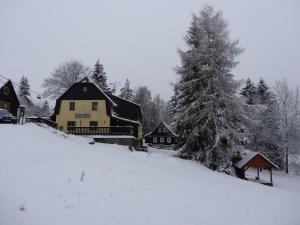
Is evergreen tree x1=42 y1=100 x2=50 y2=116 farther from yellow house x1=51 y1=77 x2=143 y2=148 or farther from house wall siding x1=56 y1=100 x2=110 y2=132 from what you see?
yellow house x1=51 y1=77 x2=143 y2=148

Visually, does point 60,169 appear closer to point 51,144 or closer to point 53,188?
point 53,188

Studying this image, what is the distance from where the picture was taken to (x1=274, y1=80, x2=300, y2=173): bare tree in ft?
130

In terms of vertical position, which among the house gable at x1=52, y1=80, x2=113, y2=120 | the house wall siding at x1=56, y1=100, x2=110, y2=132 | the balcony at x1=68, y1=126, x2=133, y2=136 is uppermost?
the house gable at x1=52, y1=80, x2=113, y2=120

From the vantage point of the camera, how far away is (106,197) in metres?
9.30

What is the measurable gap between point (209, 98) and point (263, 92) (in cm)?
2914

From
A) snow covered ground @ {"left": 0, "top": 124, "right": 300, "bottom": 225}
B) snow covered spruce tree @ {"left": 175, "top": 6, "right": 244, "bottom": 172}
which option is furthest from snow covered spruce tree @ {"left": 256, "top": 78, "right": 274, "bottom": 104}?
snow covered ground @ {"left": 0, "top": 124, "right": 300, "bottom": 225}

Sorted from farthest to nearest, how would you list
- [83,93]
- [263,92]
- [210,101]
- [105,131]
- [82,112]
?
1. [263,92]
2. [83,93]
3. [82,112]
4. [105,131]
5. [210,101]

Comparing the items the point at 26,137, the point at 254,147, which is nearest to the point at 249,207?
the point at 26,137

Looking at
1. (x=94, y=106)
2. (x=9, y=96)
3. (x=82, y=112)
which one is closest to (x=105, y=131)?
(x=94, y=106)

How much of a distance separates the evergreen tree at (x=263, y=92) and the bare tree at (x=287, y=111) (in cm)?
352

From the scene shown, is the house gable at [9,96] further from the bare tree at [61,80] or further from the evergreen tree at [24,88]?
the evergreen tree at [24,88]

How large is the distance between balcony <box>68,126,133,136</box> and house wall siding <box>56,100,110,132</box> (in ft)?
19.4

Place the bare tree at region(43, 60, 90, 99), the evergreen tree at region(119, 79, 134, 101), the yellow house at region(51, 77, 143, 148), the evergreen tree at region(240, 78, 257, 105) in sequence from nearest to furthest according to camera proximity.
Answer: the yellow house at region(51, 77, 143, 148) < the evergreen tree at region(240, 78, 257, 105) < the bare tree at region(43, 60, 90, 99) < the evergreen tree at region(119, 79, 134, 101)

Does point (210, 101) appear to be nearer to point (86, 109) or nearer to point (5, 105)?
point (86, 109)
